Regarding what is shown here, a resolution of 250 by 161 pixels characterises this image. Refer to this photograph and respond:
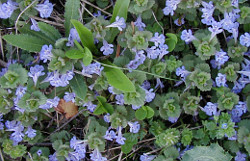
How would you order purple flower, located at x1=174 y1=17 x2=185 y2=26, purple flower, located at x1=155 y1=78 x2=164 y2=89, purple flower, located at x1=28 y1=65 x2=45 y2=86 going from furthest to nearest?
purple flower, located at x1=174 y1=17 x2=185 y2=26 < purple flower, located at x1=155 y1=78 x2=164 y2=89 < purple flower, located at x1=28 y1=65 x2=45 y2=86

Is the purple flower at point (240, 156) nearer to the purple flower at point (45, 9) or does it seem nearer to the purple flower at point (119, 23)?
the purple flower at point (119, 23)

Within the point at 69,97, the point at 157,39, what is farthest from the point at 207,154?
the point at 69,97

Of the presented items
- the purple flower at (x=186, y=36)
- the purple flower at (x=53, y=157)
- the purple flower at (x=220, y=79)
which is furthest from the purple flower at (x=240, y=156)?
the purple flower at (x=53, y=157)

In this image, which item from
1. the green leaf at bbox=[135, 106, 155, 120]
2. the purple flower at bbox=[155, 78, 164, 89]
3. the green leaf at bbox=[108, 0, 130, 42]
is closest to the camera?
the green leaf at bbox=[108, 0, 130, 42]

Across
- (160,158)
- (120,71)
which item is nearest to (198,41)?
(120,71)

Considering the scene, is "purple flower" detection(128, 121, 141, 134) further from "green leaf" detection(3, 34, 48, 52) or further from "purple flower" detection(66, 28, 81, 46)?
"green leaf" detection(3, 34, 48, 52)

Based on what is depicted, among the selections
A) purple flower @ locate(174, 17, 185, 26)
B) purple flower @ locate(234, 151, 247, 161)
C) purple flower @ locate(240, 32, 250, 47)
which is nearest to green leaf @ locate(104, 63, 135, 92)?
purple flower @ locate(174, 17, 185, 26)

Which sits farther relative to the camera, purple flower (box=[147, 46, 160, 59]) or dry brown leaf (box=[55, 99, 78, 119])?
dry brown leaf (box=[55, 99, 78, 119])
